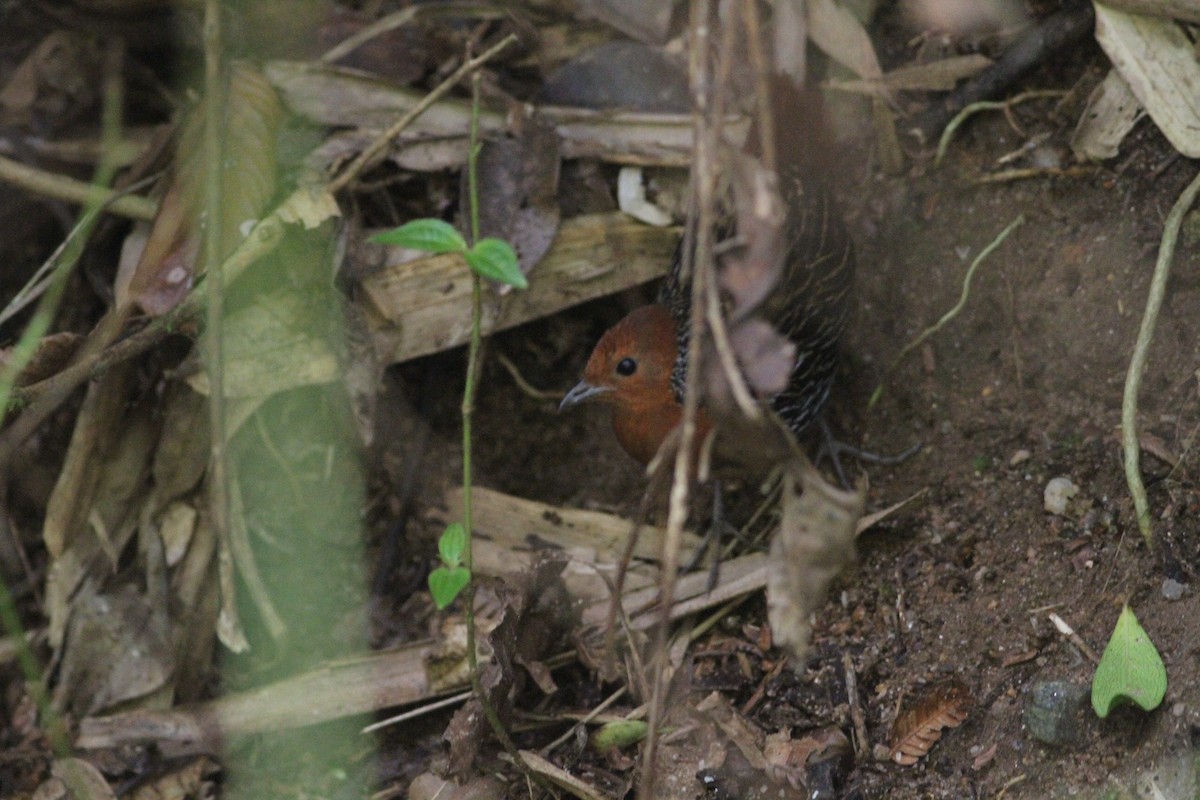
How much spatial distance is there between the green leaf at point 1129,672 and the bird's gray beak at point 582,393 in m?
1.66

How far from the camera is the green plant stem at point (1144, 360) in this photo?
3.07m

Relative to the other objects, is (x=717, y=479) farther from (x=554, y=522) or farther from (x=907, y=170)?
(x=907, y=170)

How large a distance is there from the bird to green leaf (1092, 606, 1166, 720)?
4.05ft

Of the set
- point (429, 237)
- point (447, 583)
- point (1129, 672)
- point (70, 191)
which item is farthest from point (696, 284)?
point (70, 191)

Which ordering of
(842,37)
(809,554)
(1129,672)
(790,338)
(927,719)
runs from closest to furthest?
(809,554) → (1129,672) → (927,719) → (790,338) → (842,37)

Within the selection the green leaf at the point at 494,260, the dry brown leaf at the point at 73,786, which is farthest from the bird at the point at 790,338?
the dry brown leaf at the point at 73,786

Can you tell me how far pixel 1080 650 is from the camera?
117 inches

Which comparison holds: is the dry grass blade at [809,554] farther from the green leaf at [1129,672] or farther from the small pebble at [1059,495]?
the small pebble at [1059,495]

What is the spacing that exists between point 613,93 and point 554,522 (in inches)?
54.5

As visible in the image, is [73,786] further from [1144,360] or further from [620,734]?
[1144,360]

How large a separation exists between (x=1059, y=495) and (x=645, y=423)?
1204 millimetres

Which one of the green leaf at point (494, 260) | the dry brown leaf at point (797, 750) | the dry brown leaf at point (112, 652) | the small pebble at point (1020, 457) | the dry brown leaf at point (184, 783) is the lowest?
the dry brown leaf at point (184, 783)

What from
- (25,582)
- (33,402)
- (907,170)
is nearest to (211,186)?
(33,402)

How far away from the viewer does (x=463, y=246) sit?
2.64 m
